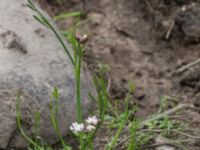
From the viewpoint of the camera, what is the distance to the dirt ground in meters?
3.56

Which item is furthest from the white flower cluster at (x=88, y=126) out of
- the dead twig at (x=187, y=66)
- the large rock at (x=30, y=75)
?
the dead twig at (x=187, y=66)

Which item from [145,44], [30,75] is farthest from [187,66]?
[30,75]

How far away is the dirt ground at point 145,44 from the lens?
11.7ft

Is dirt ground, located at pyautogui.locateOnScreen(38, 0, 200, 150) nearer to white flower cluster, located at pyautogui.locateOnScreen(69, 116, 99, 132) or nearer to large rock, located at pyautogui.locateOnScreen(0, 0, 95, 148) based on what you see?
large rock, located at pyautogui.locateOnScreen(0, 0, 95, 148)

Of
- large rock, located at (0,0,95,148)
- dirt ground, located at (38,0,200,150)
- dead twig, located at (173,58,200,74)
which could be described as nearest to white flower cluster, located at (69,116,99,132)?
large rock, located at (0,0,95,148)

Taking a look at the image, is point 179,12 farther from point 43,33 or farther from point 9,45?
point 9,45

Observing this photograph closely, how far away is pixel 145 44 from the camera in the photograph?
156 inches

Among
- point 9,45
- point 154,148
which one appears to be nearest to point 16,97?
point 9,45

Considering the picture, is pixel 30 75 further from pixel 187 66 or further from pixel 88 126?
pixel 187 66

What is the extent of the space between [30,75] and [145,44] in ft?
4.61

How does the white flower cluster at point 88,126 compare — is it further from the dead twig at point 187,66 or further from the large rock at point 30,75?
the dead twig at point 187,66

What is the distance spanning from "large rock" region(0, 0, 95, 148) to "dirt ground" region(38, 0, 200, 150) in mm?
606

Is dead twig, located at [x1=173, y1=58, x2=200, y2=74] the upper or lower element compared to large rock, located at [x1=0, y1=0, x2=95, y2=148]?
lower

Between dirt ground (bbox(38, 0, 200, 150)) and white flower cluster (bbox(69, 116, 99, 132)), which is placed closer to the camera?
white flower cluster (bbox(69, 116, 99, 132))
